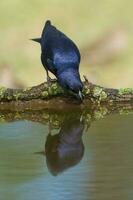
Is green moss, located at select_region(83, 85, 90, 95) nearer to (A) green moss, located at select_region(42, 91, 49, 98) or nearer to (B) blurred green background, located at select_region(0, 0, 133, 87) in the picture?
(A) green moss, located at select_region(42, 91, 49, 98)

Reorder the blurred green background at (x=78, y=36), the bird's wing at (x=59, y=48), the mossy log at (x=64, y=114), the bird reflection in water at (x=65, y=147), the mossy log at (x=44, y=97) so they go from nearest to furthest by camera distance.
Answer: the bird reflection in water at (x=65, y=147), the mossy log at (x=64, y=114), the mossy log at (x=44, y=97), the bird's wing at (x=59, y=48), the blurred green background at (x=78, y=36)

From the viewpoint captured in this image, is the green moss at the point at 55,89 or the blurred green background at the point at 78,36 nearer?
the green moss at the point at 55,89

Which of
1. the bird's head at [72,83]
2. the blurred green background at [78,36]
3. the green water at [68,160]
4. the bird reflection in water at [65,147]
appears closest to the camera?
the green water at [68,160]

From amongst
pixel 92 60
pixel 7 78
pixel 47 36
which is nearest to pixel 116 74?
pixel 92 60

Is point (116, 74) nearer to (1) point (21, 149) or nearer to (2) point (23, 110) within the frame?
(2) point (23, 110)

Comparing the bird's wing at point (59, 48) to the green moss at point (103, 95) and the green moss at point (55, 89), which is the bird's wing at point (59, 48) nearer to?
the green moss at point (55, 89)

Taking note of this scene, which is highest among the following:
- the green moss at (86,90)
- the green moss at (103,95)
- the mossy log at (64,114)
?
the green moss at (86,90)

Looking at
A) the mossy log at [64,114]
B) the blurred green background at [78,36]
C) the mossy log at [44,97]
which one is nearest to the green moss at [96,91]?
the mossy log at [44,97]

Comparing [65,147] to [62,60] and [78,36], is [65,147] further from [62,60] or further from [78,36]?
[78,36]

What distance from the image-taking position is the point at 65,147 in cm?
666

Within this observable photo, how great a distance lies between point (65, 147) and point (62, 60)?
2.18m

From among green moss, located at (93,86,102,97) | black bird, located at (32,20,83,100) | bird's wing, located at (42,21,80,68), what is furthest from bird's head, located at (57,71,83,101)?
bird's wing, located at (42,21,80,68)

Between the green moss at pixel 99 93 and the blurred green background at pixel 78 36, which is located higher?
the green moss at pixel 99 93

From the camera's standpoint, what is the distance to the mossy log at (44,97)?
8.12 m
